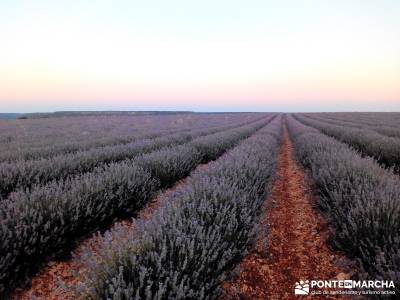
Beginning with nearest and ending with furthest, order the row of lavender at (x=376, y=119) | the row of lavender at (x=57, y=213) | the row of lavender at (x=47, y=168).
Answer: the row of lavender at (x=57, y=213) → the row of lavender at (x=47, y=168) → the row of lavender at (x=376, y=119)

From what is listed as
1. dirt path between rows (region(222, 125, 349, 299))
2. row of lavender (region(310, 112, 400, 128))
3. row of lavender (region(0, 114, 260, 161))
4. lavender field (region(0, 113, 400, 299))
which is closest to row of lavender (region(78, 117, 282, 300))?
lavender field (region(0, 113, 400, 299))

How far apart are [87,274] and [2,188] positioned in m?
3.41

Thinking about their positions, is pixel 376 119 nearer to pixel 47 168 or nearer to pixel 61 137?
pixel 61 137

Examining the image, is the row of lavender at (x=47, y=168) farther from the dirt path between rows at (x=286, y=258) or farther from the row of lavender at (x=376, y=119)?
the row of lavender at (x=376, y=119)

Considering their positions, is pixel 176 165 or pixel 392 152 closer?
pixel 176 165

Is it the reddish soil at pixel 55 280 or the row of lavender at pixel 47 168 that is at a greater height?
the row of lavender at pixel 47 168

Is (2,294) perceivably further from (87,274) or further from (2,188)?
(2,188)

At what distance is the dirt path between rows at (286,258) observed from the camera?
2.54 m

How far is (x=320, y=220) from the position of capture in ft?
13.5

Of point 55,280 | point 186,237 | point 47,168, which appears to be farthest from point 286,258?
point 47,168

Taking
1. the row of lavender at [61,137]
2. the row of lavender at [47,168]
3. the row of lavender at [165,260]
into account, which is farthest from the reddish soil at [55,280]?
the row of lavender at [61,137]

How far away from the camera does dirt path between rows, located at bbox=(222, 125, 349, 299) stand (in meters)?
2.54

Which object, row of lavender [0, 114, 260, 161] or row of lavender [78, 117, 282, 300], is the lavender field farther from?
row of lavender [0, 114, 260, 161]

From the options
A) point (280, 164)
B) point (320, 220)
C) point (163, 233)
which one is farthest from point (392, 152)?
point (163, 233)
